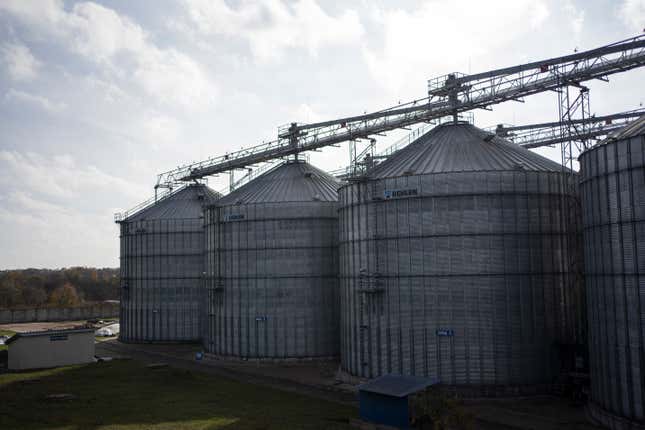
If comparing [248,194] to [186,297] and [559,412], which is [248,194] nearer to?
[186,297]

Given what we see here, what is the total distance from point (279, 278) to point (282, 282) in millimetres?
475

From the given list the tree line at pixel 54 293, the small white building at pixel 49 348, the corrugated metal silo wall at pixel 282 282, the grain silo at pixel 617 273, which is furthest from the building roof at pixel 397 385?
the tree line at pixel 54 293

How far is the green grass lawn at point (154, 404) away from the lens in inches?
1326

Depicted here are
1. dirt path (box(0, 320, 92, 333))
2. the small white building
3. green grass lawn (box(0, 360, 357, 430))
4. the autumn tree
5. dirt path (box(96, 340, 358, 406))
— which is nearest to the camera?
green grass lawn (box(0, 360, 357, 430))

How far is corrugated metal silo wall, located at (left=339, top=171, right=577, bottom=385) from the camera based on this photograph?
38.1m

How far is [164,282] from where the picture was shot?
7325 cm

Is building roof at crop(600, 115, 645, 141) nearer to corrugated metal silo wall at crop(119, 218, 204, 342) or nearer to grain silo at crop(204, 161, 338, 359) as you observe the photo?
grain silo at crop(204, 161, 338, 359)

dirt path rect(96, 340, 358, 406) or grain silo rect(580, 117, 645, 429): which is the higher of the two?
grain silo rect(580, 117, 645, 429)

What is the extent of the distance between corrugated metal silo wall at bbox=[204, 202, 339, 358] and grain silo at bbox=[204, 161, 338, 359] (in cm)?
9

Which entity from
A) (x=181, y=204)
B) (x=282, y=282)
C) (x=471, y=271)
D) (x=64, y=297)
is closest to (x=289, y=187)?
(x=282, y=282)

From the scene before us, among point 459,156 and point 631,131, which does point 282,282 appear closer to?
point 459,156

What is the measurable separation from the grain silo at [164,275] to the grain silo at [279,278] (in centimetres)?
1538

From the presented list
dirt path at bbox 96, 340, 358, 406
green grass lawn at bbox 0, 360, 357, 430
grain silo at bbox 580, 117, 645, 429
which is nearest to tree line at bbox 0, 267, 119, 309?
dirt path at bbox 96, 340, 358, 406

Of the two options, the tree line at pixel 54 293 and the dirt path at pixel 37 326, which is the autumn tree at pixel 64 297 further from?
the dirt path at pixel 37 326
